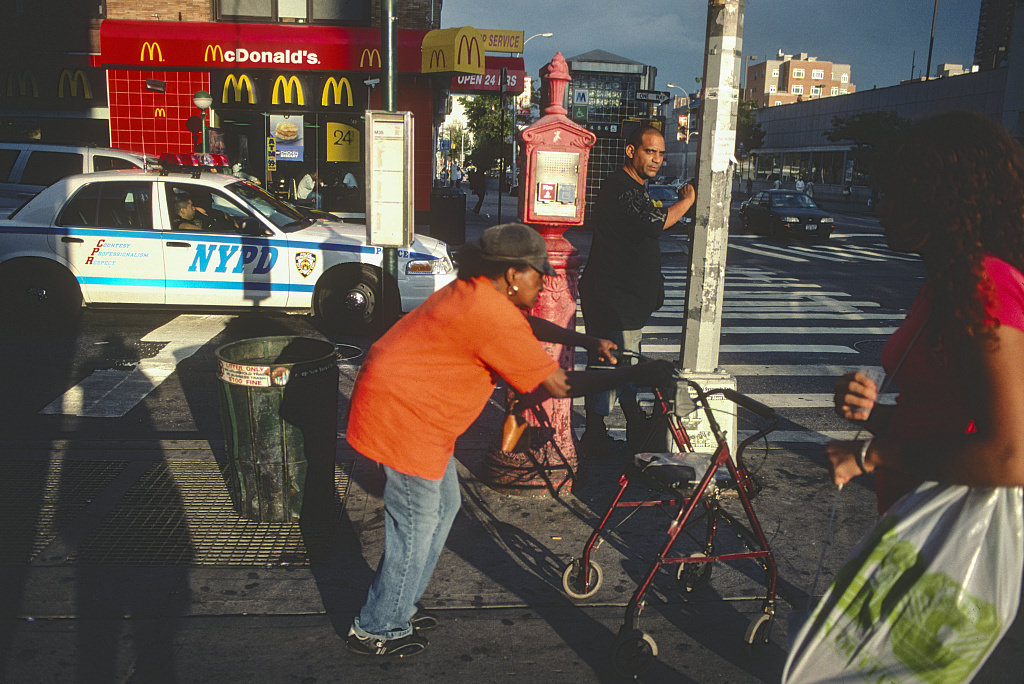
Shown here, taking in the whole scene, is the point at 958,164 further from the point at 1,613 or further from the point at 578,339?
the point at 1,613

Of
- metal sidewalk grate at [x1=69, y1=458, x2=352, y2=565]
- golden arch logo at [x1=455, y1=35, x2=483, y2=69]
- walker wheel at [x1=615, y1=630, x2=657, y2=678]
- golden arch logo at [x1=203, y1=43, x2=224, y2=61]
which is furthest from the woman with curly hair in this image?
golden arch logo at [x1=203, y1=43, x2=224, y2=61]

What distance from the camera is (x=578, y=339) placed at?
3816 mm

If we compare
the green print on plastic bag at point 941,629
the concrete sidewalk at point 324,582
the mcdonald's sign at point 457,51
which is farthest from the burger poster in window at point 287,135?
the green print on plastic bag at point 941,629

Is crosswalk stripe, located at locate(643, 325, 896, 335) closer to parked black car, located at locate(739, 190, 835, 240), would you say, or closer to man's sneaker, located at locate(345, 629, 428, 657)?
man's sneaker, located at locate(345, 629, 428, 657)

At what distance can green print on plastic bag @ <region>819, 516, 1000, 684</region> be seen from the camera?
1.99m

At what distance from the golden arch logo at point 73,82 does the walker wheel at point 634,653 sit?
22.1m

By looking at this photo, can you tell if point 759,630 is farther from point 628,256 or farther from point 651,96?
point 651,96

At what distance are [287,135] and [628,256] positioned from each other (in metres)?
16.2

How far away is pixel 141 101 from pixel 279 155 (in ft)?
11.2

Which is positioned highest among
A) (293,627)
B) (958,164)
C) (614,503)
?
(958,164)

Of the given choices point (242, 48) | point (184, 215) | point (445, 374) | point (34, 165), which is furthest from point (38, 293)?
point (242, 48)

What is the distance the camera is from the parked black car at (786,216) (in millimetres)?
24875

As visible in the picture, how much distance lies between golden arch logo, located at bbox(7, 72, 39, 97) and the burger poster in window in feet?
20.9

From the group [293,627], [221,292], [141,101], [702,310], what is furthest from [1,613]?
[141,101]
